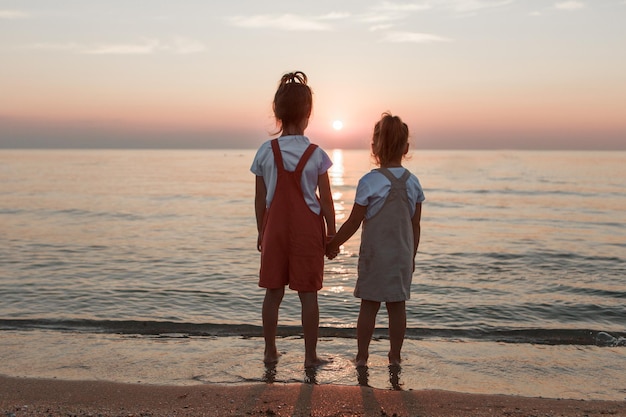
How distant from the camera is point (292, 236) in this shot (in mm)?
4625

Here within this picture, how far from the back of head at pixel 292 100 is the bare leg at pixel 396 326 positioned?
5.59 ft

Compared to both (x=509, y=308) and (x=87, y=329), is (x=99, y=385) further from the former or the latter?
(x=509, y=308)

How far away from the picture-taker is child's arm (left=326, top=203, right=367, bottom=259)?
4.70 metres

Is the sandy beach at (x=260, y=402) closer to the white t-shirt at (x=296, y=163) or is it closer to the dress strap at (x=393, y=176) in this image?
the white t-shirt at (x=296, y=163)

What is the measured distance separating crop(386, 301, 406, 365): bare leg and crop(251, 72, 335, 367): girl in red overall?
709mm

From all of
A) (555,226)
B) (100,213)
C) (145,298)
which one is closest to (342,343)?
(145,298)

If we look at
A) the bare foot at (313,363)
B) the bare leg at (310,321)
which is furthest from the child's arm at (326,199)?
the bare foot at (313,363)

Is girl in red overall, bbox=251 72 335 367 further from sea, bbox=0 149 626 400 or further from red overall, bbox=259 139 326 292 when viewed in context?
sea, bbox=0 149 626 400

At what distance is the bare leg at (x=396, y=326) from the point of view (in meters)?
4.96

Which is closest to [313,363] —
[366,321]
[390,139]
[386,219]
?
[366,321]

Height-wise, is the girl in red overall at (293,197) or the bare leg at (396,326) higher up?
the girl in red overall at (293,197)

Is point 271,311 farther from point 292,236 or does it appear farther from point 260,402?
point 260,402

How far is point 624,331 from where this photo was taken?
282 inches

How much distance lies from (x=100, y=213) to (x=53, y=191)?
11125 millimetres
